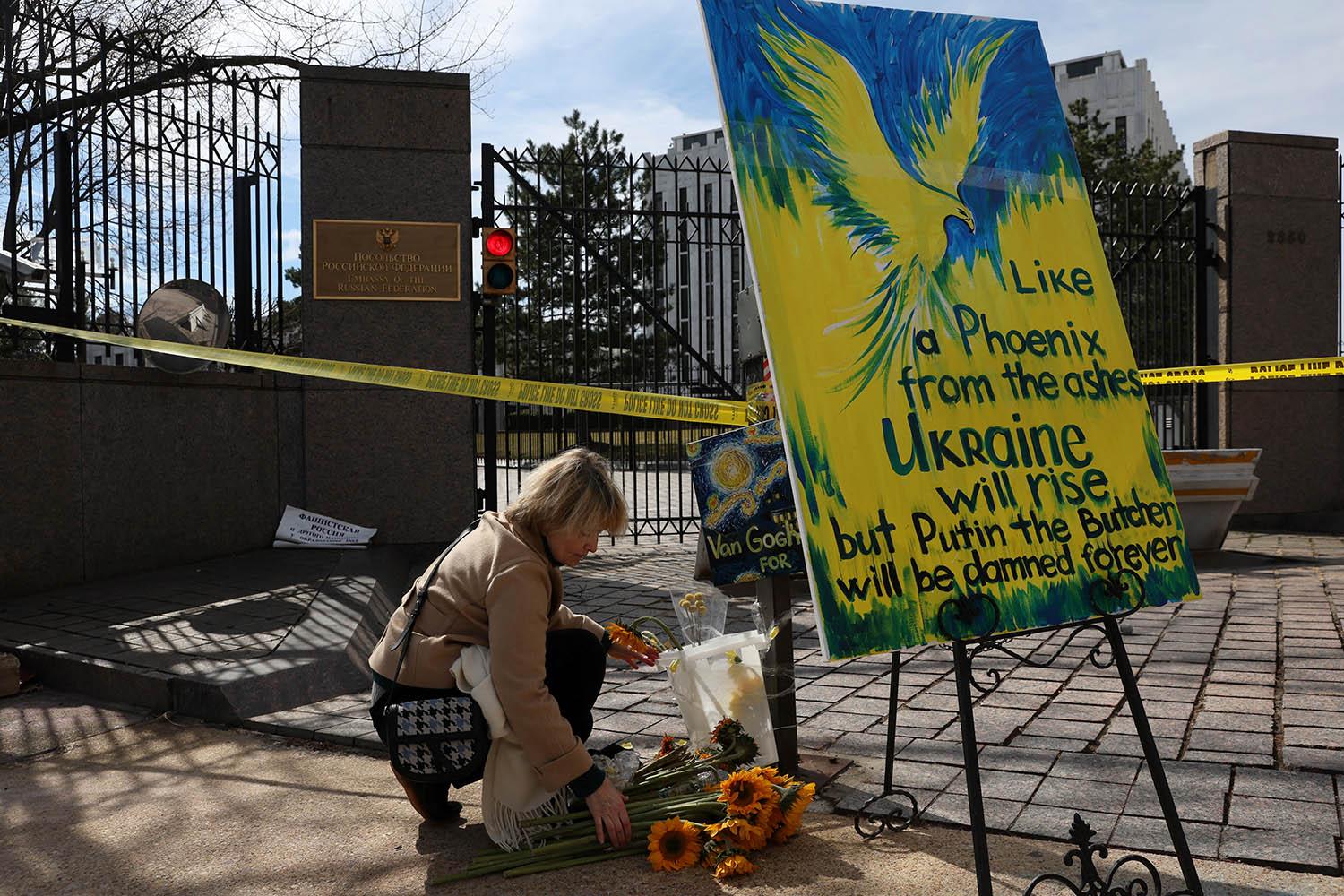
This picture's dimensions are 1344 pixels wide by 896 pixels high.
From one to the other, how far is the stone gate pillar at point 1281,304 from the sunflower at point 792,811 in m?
10.1

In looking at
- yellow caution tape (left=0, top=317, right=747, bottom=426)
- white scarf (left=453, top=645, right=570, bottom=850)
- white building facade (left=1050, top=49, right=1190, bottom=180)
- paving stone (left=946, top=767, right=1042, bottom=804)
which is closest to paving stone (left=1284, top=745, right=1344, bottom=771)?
paving stone (left=946, top=767, right=1042, bottom=804)

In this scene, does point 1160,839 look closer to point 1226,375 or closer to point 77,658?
point 77,658

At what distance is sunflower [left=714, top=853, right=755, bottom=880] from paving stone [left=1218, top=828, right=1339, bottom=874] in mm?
1250

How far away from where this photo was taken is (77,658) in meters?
4.91

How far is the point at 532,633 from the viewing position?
2.85 m

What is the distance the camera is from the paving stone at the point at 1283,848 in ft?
9.07

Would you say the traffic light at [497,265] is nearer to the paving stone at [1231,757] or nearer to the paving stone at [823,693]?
the paving stone at [823,693]

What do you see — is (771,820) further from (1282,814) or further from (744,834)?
(1282,814)

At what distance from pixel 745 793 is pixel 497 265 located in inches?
253

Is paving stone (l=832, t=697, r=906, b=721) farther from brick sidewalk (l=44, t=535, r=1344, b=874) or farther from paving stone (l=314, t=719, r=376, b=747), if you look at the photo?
paving stone (l=314, t=719, r=376, b=747)

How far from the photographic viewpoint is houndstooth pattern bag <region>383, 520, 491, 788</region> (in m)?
2.98

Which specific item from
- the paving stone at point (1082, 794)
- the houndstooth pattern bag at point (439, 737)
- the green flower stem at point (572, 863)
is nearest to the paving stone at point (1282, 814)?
the paving stone at point (1082, 794)

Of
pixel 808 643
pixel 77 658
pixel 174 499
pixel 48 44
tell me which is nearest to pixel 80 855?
pixel 77 658

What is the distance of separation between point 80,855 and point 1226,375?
6.83m
